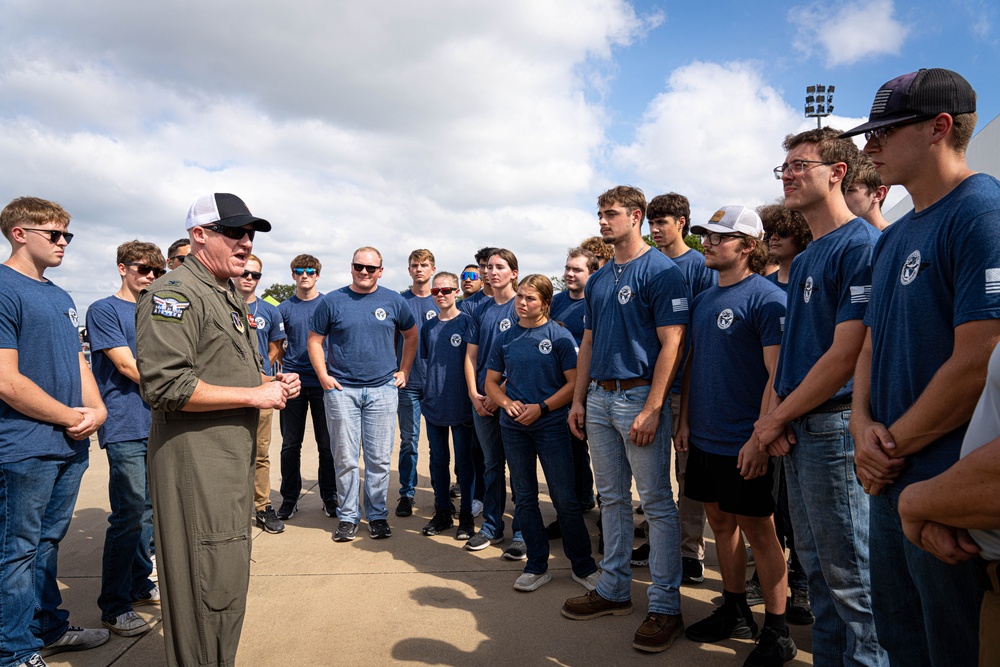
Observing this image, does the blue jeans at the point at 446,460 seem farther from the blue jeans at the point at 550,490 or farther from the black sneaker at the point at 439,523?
the blue jeans at the point at 550,490

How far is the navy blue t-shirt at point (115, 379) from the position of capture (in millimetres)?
3773

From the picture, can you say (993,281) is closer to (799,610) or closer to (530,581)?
(799,610)

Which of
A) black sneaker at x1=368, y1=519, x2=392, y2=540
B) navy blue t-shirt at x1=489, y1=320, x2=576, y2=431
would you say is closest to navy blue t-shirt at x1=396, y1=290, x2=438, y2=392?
black sneaker at x1=368, y1=519, x2=392, y2=540

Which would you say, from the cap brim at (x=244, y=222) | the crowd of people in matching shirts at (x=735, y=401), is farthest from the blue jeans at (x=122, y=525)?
the cap brim at (x=244, y=222)

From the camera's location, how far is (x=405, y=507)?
6.11m

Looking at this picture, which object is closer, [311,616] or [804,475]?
[804,475]

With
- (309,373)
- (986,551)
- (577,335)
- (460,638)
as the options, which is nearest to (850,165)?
(986,551)

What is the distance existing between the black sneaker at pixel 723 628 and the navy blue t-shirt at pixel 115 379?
11.7 ft

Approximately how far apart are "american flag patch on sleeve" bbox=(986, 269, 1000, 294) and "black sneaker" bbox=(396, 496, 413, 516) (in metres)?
5.34

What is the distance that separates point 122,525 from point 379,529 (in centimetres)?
218

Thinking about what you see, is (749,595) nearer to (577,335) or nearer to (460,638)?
(460,638)

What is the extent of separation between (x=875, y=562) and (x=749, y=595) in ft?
7.01

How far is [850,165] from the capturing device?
2.80 meters

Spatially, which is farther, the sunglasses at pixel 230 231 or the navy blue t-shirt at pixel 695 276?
the navy blue t-shirt at pixel 695 276
